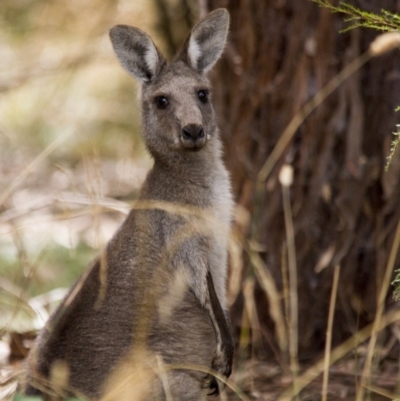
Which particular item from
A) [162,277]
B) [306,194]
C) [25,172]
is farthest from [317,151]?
[25,172]

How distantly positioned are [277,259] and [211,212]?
1.11 m

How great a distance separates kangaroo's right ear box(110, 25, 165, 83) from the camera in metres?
4.53

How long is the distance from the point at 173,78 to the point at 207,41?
0.29 meters

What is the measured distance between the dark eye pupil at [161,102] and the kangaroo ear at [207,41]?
1.00 feet

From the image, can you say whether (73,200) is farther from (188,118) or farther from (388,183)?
(388,183)

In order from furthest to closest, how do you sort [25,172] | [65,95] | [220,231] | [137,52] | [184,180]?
[65,95] → [137,52] → [184,180] → [220,231] → [25,172]

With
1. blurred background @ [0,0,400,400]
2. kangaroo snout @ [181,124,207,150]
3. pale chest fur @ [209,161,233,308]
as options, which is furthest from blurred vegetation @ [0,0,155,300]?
kangaroo snout @ [181,124,207,150]

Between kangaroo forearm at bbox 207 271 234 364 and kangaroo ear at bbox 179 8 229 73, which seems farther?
kangaroo ear at bbox 179 8 229 73

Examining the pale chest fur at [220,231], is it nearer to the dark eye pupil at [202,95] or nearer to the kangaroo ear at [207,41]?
the dark eye pupil at [202,95]

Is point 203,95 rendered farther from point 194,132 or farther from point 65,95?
point 65,95

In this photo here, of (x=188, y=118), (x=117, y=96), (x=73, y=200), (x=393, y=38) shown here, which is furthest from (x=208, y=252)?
(x=117, y=96)

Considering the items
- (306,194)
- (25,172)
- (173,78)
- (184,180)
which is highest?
(173,78)

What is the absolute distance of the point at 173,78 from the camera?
4.57m

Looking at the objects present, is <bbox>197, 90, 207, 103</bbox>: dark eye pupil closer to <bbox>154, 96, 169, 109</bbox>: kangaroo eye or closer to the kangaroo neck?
<bbox>154, 96, 169, 109</bbox>: kangaroo eye
